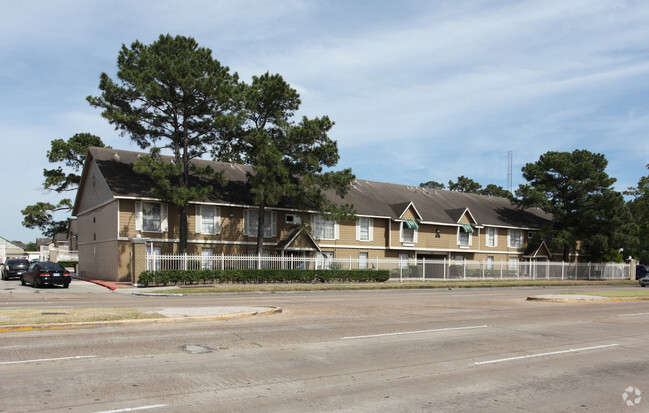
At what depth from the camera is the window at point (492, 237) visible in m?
52.7

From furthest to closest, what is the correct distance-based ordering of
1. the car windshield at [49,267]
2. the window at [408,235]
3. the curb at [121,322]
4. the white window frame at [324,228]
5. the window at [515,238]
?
the window at [515,238]
the window at [408,235]
the white window frame at [324,228]
the car windshield at [49,267]
the curb at [121,322]

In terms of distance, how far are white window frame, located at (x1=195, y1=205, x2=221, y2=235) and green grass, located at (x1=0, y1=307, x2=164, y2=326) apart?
22.2 meters

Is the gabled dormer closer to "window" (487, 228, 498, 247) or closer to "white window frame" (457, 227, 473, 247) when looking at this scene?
"white window frame" (457, 227, 473, 247)

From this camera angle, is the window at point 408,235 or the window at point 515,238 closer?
the window at point 408,235

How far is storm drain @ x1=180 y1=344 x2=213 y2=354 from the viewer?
32.4 feet

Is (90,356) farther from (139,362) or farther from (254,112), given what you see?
(254,112)

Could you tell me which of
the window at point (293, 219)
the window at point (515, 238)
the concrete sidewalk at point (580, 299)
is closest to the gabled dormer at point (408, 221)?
the window at point (293, 219)

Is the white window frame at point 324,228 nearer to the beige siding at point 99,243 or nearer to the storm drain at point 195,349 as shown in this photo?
the beige siding at point 99,243

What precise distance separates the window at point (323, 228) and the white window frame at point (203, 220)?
25.9 ft

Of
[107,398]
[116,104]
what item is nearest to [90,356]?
[107,398]

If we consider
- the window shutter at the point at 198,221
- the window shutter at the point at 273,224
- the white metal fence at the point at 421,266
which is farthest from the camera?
the window shutter at the point at 273,224

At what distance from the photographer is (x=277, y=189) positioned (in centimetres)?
3488

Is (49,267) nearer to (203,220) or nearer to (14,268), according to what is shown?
(14,268)

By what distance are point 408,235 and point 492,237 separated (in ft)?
35.0
